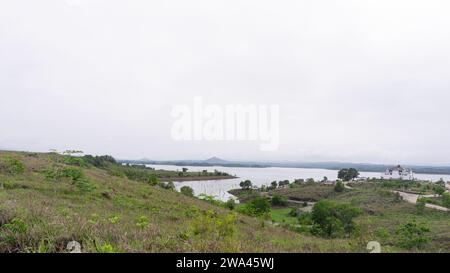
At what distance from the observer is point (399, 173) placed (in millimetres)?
102062

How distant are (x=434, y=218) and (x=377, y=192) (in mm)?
25843

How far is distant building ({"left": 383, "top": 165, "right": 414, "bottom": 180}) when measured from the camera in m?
101

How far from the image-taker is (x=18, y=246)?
389 centimetres

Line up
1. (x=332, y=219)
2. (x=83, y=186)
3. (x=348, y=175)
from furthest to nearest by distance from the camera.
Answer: (x=348, y=175), (x=332, y=219), (x=83, y=186)

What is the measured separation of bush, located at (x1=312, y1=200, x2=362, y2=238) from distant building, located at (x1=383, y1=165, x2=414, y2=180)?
8215 cm

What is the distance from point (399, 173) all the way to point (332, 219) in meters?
88.7

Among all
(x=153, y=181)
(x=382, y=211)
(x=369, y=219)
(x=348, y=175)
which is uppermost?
(x=153, y=181)

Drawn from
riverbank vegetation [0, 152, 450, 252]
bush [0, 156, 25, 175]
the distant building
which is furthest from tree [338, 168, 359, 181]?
bush [0, 156, 25, 175]

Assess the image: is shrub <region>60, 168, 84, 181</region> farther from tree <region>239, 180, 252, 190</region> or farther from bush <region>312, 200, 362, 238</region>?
tree <region>239, 180, 252, 190</region>

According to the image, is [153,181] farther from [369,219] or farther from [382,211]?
[382,211]

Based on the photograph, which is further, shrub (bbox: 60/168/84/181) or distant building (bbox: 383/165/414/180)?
distant building (bbox: 383/165/414/180)

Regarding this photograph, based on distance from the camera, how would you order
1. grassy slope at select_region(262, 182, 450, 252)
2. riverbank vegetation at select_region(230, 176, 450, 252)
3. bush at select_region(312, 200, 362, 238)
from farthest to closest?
→ grassy slope at select_region(262, 182, 450, 252) → bush at select_region(312, 200, 362, 238) → riverbank vegetation at select_region(230, 176, 450, 252)

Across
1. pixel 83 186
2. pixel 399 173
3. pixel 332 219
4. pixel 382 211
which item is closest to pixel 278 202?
pixel 382 211
